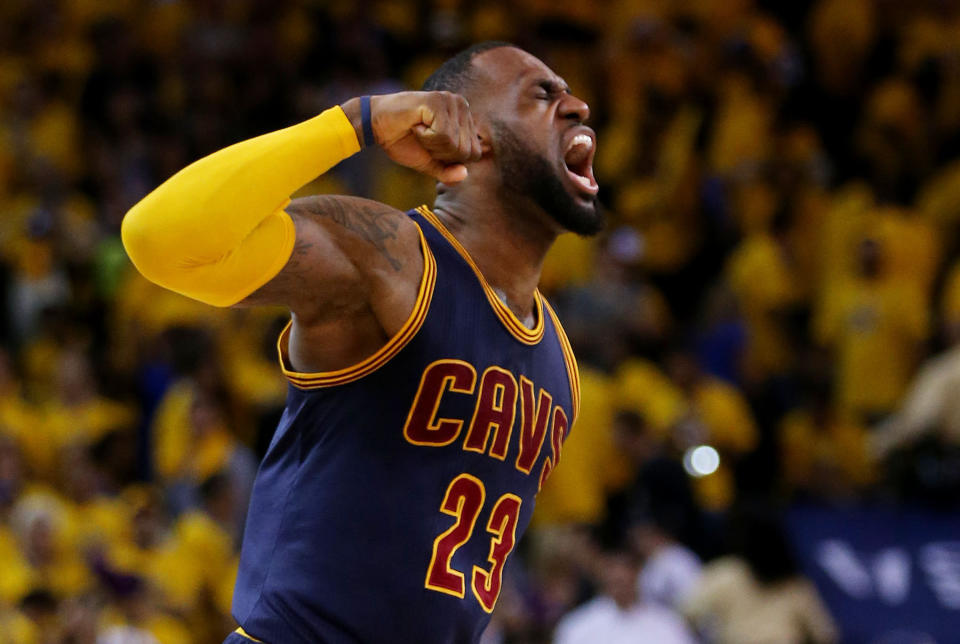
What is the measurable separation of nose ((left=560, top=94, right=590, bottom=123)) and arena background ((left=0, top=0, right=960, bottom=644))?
4119 mm

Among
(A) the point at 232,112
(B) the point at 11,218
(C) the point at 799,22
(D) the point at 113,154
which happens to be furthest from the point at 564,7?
(B) the point at 11,218

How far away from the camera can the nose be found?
149 inches

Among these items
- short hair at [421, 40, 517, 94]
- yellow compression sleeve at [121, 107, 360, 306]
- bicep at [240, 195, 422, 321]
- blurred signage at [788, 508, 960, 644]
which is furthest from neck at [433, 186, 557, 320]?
blurred signage at [788, 508, 960, 644]

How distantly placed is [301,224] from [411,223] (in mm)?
341

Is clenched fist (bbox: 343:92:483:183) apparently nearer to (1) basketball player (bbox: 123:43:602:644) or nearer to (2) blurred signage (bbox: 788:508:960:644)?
(1) basketball player (bbox: 123:43:602:644)

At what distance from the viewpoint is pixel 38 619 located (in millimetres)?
7270

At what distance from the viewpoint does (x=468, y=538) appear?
11.4 ft

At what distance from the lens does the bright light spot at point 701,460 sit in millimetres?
8742

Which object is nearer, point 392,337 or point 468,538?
point 392,337

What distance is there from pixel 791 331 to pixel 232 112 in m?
4.55

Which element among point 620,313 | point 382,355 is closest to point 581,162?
point 382,355

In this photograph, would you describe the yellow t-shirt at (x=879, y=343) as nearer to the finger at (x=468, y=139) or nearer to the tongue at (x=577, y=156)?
the tongue at (x=577, y=156)

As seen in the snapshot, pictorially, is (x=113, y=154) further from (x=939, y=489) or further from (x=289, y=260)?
(x=289, y=260)

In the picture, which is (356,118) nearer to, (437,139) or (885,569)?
(437,139)
